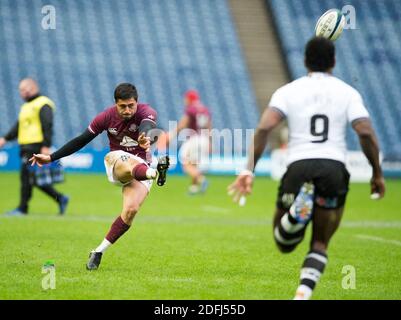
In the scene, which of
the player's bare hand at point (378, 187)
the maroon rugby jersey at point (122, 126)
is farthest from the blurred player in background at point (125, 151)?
the player's bare hand at point (378, 187)

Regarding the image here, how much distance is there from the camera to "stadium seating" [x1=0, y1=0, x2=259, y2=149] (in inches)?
1151

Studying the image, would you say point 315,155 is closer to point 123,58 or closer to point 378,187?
point 378,187

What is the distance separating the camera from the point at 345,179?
21.3 feet

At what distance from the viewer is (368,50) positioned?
32406mm

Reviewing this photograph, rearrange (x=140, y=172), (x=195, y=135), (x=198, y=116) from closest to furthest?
(x=140, y=172) < (x=198, y=116) < (x=195, y=135)

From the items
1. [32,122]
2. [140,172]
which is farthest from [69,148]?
[32,122]

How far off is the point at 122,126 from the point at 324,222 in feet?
10.5

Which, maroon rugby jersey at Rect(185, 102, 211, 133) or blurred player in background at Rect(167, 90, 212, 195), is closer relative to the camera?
blurred player in background at Rect(167, 90, 212, 195)

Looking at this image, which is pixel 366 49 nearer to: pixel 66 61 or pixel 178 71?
pixel 178 71

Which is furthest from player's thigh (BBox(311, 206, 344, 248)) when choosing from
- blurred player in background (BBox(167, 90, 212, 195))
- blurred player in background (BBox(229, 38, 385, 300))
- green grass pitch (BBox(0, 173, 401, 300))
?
blurred player in background (BBox(167, 90, 212, 195))

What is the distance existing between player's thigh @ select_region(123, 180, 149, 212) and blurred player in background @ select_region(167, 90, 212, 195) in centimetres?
1137

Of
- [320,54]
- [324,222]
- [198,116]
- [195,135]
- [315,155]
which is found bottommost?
[324,222]

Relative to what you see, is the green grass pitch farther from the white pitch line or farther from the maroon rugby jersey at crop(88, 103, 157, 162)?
the maroon rugby jersey at crop(88, 103, 157, 162)
